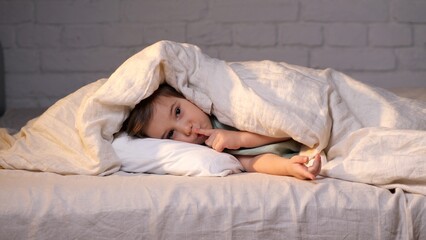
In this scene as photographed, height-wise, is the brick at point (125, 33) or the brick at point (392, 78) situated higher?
the brick at point (125, 33)

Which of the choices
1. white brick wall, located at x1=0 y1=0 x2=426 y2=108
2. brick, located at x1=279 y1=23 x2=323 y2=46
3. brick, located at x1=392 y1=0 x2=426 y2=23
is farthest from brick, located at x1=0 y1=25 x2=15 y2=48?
brick, located at x1=392 y1=0 x2=426 y2=23

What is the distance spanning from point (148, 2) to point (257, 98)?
3.72ft

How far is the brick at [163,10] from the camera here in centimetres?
248

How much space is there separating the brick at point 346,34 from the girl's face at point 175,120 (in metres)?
1.07

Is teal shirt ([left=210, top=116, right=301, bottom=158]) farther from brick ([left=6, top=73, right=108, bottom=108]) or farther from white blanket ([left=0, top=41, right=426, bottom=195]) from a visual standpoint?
brick ([left=6, top=73, right=108, bottom=108])

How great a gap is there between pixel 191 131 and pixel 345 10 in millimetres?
1141

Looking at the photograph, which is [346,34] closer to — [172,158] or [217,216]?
[172,158]

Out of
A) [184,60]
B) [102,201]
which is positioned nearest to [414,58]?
[184,60]

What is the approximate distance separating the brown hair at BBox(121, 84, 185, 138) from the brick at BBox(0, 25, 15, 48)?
111 cm

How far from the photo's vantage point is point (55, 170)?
4.78 feet

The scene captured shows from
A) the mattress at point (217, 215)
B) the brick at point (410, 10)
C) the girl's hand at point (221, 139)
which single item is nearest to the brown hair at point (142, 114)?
the girl's hand at point (221, 139)

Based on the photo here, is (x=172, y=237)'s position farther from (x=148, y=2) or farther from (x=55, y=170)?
(x=148, y=2)

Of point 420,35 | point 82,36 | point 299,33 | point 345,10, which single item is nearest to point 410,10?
point 420,35

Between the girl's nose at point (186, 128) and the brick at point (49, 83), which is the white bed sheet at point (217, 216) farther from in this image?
the brick at point (49, 83)
